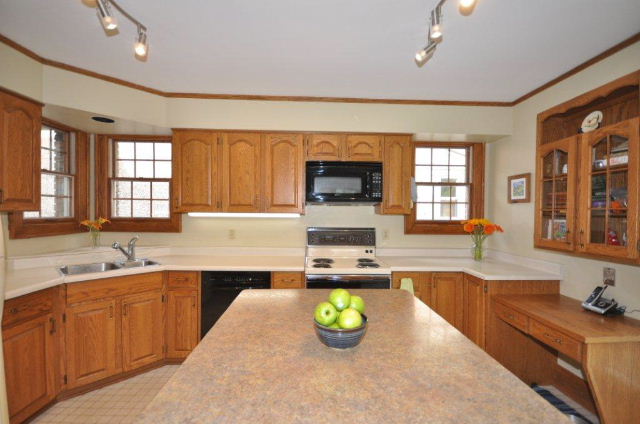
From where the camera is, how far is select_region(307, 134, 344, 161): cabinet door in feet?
10.2

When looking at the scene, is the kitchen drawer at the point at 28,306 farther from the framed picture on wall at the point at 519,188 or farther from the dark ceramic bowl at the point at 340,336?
the framed picture on wall at the point at 519,188

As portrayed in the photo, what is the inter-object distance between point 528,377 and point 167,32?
3.77 m

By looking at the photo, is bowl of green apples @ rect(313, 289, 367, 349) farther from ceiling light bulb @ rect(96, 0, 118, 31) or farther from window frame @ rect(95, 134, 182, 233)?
window frame @ rect(95, 134, 182, 233)

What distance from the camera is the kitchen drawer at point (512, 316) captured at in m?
2.20

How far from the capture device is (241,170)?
3078 millimetres

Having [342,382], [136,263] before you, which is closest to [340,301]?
[342,382]

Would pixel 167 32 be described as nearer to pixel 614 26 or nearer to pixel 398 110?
pixel 398 110

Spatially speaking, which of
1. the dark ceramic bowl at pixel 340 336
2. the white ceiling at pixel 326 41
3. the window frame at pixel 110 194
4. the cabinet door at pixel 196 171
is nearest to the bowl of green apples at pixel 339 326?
the dark ceramic bowl at pixel 340 336

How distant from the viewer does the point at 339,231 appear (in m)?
3.37

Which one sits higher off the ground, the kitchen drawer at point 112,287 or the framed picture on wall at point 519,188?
the framed picture on wall at point 519,188

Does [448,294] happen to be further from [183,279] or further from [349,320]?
[183,279]

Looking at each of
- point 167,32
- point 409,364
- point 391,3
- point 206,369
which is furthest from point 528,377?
point 167,32

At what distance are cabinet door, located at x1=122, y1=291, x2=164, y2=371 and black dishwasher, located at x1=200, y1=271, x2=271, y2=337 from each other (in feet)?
1.22

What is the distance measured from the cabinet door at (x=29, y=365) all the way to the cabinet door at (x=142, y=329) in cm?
45
